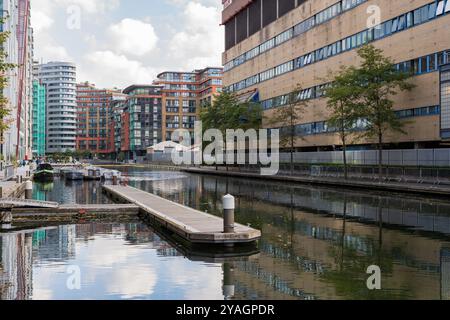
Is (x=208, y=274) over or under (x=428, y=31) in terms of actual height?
under

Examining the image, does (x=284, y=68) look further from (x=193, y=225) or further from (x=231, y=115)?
(x=193, y=225)

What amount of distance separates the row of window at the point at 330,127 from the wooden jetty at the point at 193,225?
101ft

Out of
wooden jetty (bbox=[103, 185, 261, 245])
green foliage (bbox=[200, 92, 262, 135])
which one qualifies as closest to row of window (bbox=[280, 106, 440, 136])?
green foliage (bbox=[200, 92, 262, 135])

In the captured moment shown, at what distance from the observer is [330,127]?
6975 cm

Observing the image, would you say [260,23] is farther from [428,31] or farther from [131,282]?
[131,282]

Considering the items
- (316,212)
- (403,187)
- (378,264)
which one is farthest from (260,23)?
(378,264)

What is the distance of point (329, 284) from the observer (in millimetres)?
14227

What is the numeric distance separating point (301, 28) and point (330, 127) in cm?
1937

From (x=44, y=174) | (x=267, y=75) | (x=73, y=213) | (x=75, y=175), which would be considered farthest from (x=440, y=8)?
(x=44, y=174)

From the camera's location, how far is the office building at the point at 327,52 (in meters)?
52.6

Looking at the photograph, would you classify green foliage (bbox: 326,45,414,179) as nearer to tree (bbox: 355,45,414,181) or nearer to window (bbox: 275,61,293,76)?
tree (bbox: 355,45,414,181)
